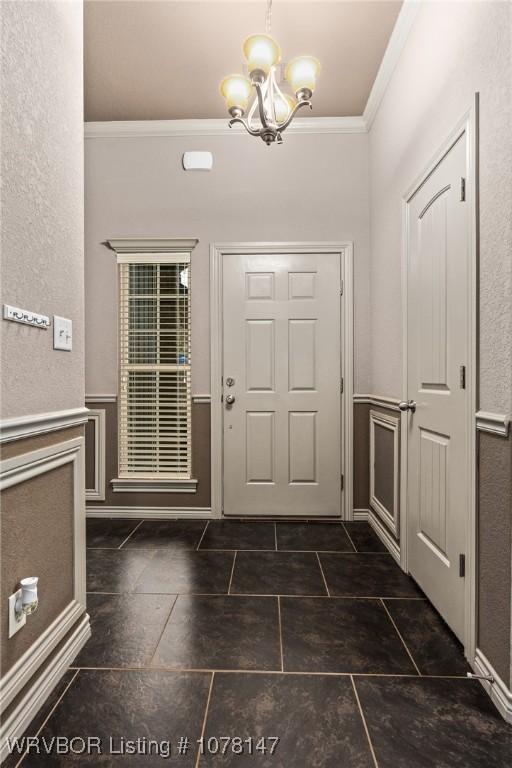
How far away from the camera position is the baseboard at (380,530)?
96.8 inches

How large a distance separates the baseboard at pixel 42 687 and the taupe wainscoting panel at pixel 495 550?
151 cm

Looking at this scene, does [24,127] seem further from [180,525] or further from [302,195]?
[180,525]

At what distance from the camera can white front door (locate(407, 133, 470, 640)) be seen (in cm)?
164

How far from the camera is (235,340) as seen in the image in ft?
10.3

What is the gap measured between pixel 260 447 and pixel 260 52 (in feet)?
7.78

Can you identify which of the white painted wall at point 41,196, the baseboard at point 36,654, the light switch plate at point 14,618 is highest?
the white painted wall at point 41,196

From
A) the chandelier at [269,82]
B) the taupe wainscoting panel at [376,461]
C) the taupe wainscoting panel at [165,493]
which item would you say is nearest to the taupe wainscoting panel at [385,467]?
the taupe wainscoting panel at [376,461]

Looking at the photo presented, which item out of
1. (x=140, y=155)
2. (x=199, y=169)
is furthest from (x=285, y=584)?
(x=140, y=155)

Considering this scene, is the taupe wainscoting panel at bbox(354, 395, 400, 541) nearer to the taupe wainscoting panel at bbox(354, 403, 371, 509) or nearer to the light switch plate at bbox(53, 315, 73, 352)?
the taupe wainscoting panel at bbox(354, 403, 371, 509)

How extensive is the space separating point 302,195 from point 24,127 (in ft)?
7.36

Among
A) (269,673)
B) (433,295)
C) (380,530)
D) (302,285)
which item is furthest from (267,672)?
(302,285)

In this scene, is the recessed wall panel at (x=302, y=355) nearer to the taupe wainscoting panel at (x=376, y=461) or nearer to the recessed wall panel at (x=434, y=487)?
the taupe wainscoting panel at (x=376, y=461)

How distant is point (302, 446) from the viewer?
3.16 meters

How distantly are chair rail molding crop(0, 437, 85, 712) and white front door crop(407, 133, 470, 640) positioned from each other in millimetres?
1534
